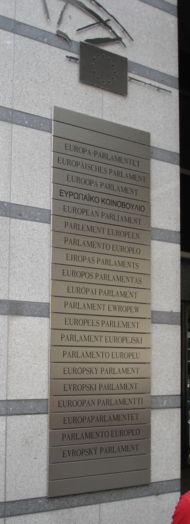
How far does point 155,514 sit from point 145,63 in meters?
4.04

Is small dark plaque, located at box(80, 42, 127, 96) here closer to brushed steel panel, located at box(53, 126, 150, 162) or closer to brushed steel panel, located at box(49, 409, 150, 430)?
brushed steel panel, located at box(53, 126, 150, 162)

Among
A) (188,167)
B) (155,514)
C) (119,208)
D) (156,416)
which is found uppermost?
(188,167)

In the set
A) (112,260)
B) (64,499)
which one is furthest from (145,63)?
(64,499)

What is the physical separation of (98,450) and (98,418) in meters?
0.25

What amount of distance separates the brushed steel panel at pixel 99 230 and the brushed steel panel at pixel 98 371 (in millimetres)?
1063

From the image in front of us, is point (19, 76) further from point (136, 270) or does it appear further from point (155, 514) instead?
point (155, 514)

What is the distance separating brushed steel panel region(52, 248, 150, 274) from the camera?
5594 millimetres

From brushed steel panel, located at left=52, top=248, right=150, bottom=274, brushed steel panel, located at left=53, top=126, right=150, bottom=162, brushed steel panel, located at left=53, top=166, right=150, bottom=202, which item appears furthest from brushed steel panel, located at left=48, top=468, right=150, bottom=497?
brushed steel panel, located at left=53, top=126, right=150, bottom=162

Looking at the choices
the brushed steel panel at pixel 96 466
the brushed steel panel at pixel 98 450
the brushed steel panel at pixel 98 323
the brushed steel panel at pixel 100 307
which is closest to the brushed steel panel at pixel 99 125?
the brushed steel panel at pixel 100 307

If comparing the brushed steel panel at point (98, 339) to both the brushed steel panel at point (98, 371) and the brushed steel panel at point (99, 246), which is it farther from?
the brushed steel panel at point (99, 246)

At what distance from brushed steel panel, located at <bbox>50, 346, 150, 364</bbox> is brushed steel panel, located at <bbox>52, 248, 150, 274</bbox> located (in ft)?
2.23

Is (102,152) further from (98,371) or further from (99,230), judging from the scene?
(98,371)

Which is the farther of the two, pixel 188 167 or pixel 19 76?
pixel 188 167

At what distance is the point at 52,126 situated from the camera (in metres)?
5.68
